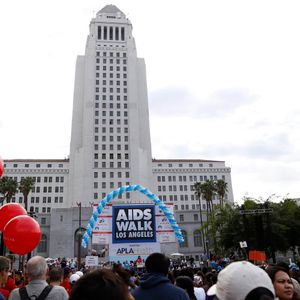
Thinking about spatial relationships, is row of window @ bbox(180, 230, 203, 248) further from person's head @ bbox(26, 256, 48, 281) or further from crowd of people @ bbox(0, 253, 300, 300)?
person's head @ bbox(26, 256, 48, 281)

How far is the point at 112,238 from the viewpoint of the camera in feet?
77.4

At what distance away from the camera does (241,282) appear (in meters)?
2.00

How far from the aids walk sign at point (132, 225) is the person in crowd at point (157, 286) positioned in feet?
64.5

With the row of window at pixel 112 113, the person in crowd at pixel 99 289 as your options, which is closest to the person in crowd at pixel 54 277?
the person in crowd at pixel 99 289

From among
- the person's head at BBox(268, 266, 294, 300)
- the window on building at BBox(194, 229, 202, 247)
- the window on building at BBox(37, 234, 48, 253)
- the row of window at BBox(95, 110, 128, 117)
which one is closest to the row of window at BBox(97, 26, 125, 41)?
the row of window at BBox(95, 110, 128, 117)

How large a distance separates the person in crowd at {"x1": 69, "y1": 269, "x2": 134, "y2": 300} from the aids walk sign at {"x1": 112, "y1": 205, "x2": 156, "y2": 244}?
22.4m

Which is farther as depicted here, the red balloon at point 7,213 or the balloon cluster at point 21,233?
the red balloon at point 7,213

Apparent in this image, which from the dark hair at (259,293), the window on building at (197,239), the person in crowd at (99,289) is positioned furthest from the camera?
the window on building at (197,239)

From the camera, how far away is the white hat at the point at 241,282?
78.0 inches

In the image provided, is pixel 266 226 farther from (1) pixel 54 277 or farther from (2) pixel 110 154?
(2) pixel 110 154

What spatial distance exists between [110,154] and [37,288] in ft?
245

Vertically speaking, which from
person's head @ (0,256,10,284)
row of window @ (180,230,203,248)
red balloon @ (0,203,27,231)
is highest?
red balloon @ (0,203,27,231)

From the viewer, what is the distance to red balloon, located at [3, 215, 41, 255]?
8.27 meters

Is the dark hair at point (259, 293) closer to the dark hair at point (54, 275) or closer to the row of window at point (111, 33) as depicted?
the dark hair at point (54, 275)
